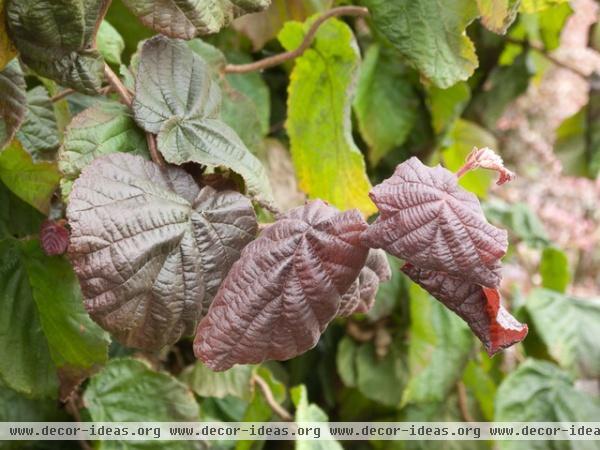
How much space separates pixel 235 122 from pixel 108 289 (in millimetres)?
378

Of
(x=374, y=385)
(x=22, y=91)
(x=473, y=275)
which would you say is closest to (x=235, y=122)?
(x=22, y=91)

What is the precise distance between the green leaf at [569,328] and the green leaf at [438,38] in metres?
0.81

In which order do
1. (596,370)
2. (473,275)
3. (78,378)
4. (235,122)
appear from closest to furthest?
1. (473,275)
2. (78,378)
3. (235,122)
4. (596,370)

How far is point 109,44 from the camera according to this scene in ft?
2.53

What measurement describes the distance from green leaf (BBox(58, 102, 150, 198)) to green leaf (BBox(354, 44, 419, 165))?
56cm

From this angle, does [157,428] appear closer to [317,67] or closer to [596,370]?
[317,67]

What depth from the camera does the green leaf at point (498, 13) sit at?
0.68 m

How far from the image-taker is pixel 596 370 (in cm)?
137

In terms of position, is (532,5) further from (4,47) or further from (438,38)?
(4,47)

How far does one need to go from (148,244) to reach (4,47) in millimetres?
185

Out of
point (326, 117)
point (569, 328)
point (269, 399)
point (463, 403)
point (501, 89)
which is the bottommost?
point (463, 403)

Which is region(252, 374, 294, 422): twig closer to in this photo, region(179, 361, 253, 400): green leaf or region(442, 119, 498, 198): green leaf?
region(179, 361, 253, 400): green leaf

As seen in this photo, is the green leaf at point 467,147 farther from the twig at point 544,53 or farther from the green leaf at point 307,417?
the green leaf at point 307,417

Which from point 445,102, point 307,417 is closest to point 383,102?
point 445,102
